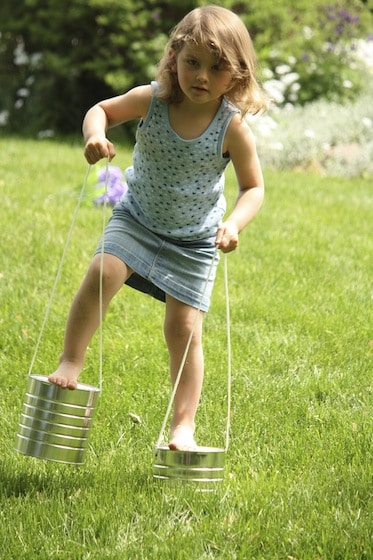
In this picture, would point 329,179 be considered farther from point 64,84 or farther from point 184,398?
point 184,398

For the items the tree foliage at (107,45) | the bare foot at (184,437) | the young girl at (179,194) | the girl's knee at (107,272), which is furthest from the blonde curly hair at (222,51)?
the tree foliage at (107,45)

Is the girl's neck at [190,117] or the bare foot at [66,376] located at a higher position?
the girl's neck at [190,117]

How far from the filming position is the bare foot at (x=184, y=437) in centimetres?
297

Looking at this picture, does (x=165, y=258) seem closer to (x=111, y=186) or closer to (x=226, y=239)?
(x=226, y=239)

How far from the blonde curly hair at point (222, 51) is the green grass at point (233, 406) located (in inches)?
43.7

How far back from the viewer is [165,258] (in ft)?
10.2

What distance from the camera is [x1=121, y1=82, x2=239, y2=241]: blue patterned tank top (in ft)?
9.95

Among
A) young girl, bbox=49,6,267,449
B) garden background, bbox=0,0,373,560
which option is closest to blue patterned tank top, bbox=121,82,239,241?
young girl, bbox=49,6,267,449

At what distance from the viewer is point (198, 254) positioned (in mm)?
3143

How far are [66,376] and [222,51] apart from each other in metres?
1.08

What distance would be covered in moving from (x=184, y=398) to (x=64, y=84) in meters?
8.79

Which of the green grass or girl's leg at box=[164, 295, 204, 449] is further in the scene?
girl's leg at box=[164, 295, 204, 449]

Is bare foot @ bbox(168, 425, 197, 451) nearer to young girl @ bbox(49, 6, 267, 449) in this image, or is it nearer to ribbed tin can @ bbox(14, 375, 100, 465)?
young girl @ bbox(49, 6, 267, 449)

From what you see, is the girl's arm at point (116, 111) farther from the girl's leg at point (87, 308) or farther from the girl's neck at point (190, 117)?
the girl's leg at point (87, 308)
